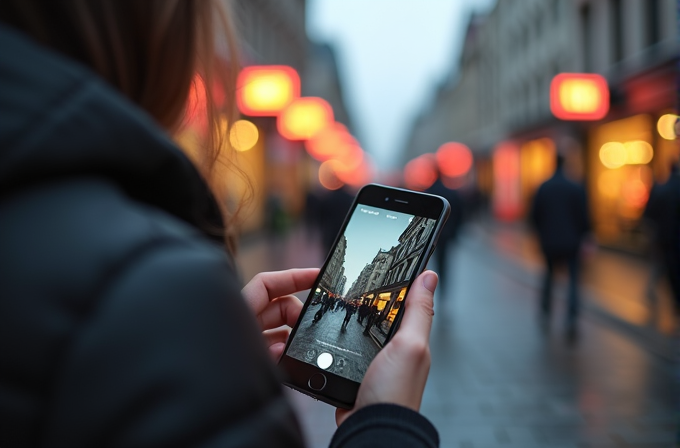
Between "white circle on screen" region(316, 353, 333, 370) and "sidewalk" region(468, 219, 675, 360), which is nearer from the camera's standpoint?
"white circle on screen" region(316, 353, 333, 370)

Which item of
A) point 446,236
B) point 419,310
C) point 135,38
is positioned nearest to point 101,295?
point 135,38

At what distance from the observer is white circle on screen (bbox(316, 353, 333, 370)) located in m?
1.40

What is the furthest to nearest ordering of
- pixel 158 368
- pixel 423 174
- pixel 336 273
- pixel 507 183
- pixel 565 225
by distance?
1. pixel 423 174
2. pixel 507 183
3. pixel 565 225
4. pixel 336 273
5. pixel 158 368

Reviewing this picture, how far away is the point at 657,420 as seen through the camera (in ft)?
16.2

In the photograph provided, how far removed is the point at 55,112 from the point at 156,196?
0.56ft

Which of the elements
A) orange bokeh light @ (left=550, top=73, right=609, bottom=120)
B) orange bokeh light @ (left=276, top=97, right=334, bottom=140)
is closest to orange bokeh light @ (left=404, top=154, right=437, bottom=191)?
orange bokeh light @ (left=550, top=73, right=609, bottom=120)

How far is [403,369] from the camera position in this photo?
1.12 meters

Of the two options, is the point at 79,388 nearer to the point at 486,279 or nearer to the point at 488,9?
the point at 486,279

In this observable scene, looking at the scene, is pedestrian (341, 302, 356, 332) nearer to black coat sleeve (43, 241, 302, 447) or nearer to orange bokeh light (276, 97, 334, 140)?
black coat sleeve (43, 241, 302, 447)

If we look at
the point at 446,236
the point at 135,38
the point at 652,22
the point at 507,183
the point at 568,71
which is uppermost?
the point at 652,22

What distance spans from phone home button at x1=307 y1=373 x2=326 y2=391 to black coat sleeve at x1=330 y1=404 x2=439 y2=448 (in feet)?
0.99

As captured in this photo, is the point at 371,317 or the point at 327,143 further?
the point at 327,143

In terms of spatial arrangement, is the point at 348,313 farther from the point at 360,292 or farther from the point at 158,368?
the point at 158,368

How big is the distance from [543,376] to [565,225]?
92.4 inches
